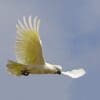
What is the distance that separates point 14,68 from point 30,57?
3.78 ft

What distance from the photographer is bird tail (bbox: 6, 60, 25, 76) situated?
1948 centimetres

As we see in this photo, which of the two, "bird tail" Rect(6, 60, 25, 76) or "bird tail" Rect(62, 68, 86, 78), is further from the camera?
"bird tail" Rect(62, 68, 86, 78)

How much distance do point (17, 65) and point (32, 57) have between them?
1047 mm

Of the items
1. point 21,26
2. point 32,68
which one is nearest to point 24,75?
point 32,68

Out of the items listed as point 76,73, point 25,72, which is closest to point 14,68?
point 25,72

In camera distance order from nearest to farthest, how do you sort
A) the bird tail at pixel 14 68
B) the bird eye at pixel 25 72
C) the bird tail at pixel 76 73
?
the bird eye at pixel 25 72 → the bird tail at pixel 14 68 → the bird tail at pixel 76 73

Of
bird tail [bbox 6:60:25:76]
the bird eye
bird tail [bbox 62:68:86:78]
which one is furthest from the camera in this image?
bird tail [bbox 62:68:86:78]

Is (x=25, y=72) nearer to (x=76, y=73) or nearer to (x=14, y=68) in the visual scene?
(x=14, y=68)

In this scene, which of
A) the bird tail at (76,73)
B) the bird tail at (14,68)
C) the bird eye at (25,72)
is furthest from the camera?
the bird tail at (76,73)

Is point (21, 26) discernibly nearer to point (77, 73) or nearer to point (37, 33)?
point (37, 33)

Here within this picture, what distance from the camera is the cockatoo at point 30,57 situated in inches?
768

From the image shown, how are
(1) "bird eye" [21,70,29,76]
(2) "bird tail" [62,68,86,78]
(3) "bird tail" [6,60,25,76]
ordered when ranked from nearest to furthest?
1. (1) "bird eye" [21,70,29,76]
2. (3) "bird tail" [6,60,25,76]
3. (2) "bird tail" [62,68,86,78]

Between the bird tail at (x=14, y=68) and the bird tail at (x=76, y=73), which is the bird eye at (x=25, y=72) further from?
the bird tail at (x=76, y=73)

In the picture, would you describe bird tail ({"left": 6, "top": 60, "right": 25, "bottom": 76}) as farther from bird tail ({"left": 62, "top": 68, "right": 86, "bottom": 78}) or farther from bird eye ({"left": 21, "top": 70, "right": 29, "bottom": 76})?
bird tail ({"left": 62, "top": 68, "right": 86, "bottom": 78})
